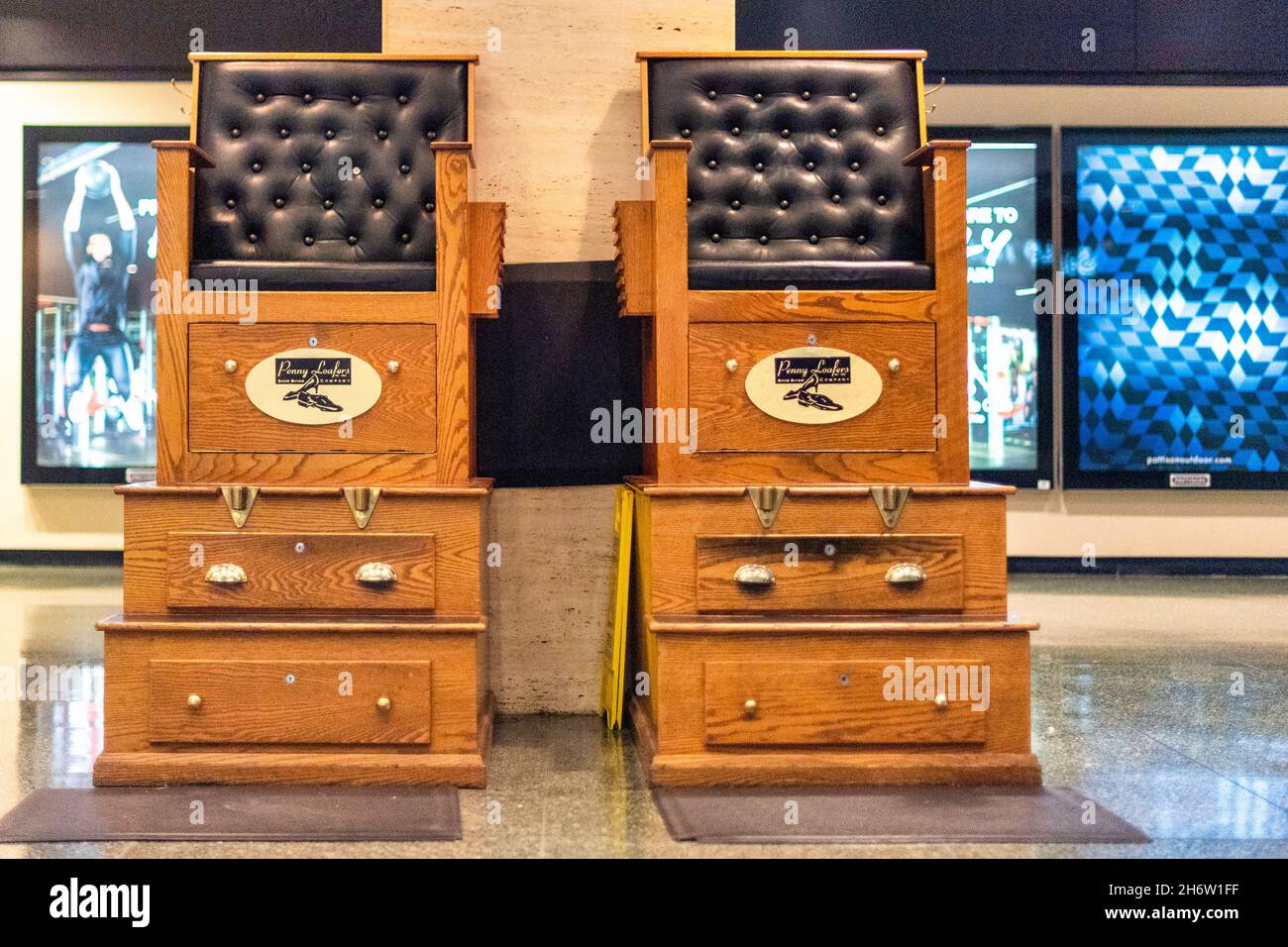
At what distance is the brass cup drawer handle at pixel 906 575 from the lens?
2539 mm

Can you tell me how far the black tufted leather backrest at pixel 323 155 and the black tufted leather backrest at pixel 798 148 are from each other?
59 centimetres

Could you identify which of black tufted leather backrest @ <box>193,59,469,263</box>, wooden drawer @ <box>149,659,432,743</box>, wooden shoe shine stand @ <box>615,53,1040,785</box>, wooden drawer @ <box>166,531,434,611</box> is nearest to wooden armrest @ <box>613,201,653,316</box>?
wooden shoe shine stand @ <box>615,53,1040,785</box>

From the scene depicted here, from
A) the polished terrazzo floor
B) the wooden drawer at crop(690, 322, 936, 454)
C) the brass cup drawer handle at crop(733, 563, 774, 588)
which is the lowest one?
the polished terrazzo floor

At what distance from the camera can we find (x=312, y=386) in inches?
103

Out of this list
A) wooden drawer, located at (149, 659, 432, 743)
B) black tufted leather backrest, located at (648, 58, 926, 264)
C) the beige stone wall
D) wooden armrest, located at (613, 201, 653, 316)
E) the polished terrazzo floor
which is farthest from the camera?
the beige stone wall

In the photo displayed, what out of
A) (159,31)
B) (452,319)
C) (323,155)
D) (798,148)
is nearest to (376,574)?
(452,319)

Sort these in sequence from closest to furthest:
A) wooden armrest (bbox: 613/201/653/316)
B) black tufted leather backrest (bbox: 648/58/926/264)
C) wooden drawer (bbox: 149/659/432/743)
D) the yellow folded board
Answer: wooden drawer (bbox: 149/659/432/743) → wooden armrest (bbox: 613/201/653/316) → the yellow folded board → black tufted leather backrest (bbox: 648/58/926/264)

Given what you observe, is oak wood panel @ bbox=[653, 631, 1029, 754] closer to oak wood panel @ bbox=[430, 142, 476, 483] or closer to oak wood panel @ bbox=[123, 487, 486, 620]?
oak wood panel @ bbox=[123, 487, 486, 620]

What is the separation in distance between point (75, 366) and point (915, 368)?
5.83 metres

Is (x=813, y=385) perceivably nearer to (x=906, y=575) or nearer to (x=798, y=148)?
(x=906, y=575)

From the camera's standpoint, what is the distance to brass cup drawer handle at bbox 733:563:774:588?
8.30 ft

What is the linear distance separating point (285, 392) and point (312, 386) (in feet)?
0.18

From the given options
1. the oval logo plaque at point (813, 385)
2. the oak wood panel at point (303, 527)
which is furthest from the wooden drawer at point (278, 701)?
the oval logo plaque at point (813, 385)
